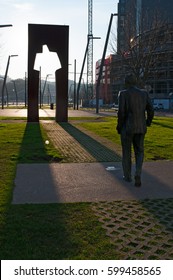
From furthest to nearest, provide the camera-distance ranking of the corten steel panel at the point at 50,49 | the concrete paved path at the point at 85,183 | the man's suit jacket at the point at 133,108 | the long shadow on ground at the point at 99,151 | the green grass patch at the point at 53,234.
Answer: the corten steel panel at the point at 50,49 → the long shadow on ground at the point at 99,151 → the man's suit jacket at the point at 133,108 → the concrete paved path at the point at 85,183 → the green grass patch at the point at 53,234

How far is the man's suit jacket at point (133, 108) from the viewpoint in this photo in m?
6.16

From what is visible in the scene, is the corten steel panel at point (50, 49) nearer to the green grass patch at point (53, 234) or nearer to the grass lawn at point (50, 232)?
the grass lawn at point (50, 232)

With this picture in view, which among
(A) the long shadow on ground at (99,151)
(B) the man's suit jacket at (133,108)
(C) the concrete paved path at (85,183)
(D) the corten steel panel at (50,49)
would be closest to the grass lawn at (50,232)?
(C) the concrete paved path at (85,183)

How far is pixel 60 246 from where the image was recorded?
3.75 m

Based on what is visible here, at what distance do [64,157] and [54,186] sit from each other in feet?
10.0

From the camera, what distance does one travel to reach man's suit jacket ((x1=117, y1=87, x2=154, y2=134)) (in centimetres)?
616

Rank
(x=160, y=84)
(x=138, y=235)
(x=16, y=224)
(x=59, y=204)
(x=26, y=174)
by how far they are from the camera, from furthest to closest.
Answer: (x=160, y=84) → (x=26, y=174) → (x=59, y=204) → (x=16, y=224) → (x=138, y=235)

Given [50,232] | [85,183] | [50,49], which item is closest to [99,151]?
[85,183]

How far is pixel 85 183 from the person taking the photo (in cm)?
651

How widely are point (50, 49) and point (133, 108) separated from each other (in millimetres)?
18147

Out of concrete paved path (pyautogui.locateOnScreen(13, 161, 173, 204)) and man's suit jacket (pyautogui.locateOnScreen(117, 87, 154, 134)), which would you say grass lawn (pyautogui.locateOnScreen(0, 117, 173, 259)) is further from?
man's suit jacket (pyautogui.locateOnScreen(117, 87, 154, 134))

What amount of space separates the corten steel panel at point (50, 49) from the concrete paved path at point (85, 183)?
1524cm
